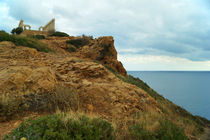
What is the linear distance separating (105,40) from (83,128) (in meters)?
13.6

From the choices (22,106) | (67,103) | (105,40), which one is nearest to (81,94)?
(67,103)

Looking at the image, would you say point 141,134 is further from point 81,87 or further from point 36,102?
point 36,102

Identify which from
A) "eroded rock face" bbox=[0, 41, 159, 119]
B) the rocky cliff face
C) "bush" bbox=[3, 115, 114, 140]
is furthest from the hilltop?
the rocky cliff face

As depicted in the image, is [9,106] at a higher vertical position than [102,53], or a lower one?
lower

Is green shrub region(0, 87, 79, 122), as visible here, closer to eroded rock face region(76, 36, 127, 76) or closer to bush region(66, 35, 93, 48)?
eroded rock face region(76, 36, 127, 76)

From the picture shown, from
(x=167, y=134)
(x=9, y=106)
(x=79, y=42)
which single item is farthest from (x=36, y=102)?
(x=79, y=42)

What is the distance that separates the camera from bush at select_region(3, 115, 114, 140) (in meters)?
2.22

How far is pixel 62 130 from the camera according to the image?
7.64 ft

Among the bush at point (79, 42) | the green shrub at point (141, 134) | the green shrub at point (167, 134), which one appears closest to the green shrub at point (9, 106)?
the green shrub at point (141, 134)

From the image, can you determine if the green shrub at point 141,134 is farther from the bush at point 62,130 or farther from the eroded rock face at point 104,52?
the eroded rock face at point 104,52

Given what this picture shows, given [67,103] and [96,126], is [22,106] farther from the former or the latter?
[96,126]

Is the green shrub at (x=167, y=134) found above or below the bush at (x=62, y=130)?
below

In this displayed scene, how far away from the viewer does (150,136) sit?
3221 millimetres

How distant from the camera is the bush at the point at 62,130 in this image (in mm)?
2223
